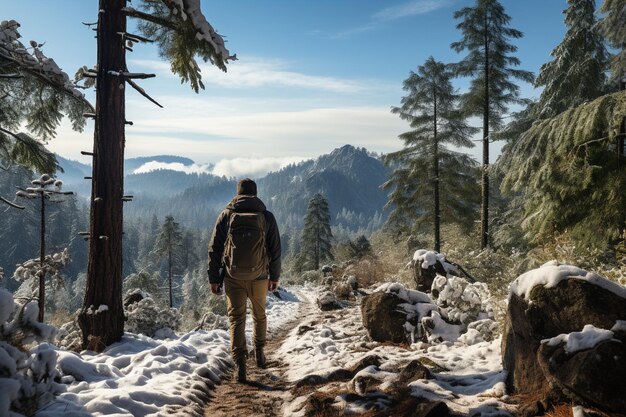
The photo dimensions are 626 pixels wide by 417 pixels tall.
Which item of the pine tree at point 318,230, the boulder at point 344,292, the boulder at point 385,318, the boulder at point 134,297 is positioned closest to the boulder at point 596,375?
the boulder at point 385,318

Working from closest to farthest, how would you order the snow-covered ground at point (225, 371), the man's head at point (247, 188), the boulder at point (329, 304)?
the snow-covered ground at point (225, 371) → the man's head at point (247, 188) → the boulder at point (329, 304)

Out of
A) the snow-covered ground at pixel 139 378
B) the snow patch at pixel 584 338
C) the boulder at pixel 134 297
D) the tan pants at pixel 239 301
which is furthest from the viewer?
the boulder at pixel 134 297

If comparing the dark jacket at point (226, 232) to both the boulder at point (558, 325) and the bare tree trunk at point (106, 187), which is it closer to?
the bare tree trunk at point (106, 187)

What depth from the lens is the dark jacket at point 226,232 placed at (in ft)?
16.2

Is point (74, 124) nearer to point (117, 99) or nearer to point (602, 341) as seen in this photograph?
point (117, 99)

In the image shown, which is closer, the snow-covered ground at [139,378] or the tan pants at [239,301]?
the snow-covered ground at [139,378]

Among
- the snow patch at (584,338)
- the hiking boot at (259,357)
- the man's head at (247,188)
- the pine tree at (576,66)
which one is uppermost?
the pine tree at (576,66)

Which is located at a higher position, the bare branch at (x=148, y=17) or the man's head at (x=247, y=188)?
the bare branch at (x=148, y=17)

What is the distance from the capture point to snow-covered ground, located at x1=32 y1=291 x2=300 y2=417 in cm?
314

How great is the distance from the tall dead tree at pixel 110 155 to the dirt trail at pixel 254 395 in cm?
215

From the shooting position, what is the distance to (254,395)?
445cm

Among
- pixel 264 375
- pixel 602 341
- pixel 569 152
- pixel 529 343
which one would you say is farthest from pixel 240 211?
pixel 569 152

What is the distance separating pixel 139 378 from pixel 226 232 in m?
1.93

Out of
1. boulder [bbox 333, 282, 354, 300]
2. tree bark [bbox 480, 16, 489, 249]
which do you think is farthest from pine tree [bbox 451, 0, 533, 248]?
boulder [bbox 333, 282, 354, 300]
